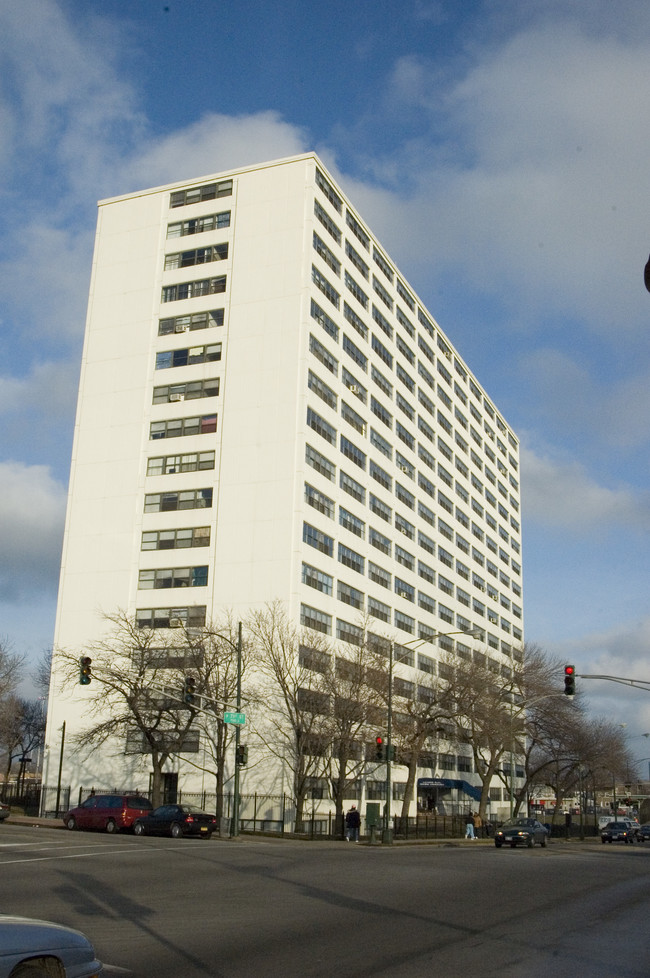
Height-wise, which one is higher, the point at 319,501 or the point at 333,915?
the point at 319,501

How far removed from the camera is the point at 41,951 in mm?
6605

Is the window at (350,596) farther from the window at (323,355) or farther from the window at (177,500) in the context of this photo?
the window at (323,355)

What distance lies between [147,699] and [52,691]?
14.6 metres

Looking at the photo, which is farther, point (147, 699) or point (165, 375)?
point (165, 375)

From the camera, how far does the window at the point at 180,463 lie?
201 feet

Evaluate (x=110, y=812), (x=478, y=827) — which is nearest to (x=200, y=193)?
(x=110, y=812)

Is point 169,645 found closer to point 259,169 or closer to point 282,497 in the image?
point 282,497

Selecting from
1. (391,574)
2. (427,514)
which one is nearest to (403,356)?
(427,514)

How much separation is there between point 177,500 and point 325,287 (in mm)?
18382

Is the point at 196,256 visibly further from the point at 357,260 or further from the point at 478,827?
the point at 478,827

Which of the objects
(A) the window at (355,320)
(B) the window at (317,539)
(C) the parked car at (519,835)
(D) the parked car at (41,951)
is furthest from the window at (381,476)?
(D) the parked car at (41,951)

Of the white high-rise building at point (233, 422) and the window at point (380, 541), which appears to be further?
the window at point (380, 541)

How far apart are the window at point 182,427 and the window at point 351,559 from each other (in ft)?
39.6

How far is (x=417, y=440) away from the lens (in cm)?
8400
